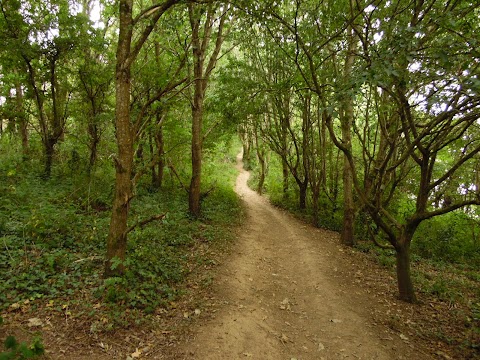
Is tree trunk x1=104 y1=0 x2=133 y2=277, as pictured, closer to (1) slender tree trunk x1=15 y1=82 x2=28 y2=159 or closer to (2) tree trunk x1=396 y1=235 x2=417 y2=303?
(2) tree trunk x1=396 y1=235 x2=417 y2=303

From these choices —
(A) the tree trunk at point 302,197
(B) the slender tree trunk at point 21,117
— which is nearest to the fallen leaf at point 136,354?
(B) the slender tree trunk at point 21,117

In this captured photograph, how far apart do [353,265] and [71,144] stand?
11.4m

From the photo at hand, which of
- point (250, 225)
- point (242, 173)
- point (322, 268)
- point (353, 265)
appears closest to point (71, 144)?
point (250, 225)

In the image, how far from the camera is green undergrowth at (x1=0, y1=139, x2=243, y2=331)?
4605 mm

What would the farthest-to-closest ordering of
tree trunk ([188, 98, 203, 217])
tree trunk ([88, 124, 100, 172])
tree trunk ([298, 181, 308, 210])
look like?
tree trunk ([298, 181, 308, 210]) → tree trunk ([88, 124, 100, 172]) → tree trunk ([188, 98, 203, 217])

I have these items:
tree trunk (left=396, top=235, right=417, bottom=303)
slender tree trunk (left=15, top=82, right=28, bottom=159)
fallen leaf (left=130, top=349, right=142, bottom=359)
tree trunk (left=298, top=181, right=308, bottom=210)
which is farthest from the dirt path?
slender tree trunk (left=15, top=82, right=28, bottom=159)

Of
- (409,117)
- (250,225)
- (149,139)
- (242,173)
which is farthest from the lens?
(242,173)

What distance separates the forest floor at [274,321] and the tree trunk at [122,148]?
127 centimetres

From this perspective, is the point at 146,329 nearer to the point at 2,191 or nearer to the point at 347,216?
the point at 2,191

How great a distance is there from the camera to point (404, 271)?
6.16 metres

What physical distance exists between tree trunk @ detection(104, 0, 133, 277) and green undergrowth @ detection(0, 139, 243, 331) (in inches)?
14.2

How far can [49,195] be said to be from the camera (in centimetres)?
823

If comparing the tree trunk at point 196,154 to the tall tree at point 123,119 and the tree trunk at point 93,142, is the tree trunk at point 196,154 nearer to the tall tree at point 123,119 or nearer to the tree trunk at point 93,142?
the tree trunk at point 93,142

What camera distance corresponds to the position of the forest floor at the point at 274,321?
13.7ft
